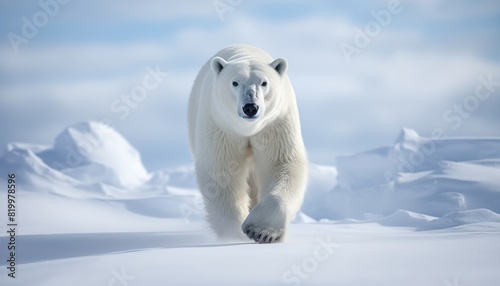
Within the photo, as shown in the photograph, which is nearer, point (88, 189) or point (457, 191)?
point (457, 191)

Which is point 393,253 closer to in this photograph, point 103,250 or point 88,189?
point 103,250

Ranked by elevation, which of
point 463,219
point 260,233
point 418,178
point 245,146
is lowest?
point 260,233

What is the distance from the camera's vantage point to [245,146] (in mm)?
5973

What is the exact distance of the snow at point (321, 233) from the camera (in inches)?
151

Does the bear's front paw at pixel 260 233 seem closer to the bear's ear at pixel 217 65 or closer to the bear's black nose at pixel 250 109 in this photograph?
the bear's black nose at pixel 250 109

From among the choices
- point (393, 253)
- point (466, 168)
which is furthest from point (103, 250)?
point (466, 168)

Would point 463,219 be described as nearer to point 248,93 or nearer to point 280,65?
point 280,65

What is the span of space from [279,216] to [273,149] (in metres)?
0.90

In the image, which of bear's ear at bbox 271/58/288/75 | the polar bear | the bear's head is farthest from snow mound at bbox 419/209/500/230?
bear's ear at bbox 271/58/288/75

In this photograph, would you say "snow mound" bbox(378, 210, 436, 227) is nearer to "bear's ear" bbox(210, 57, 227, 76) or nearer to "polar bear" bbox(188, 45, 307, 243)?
"polar bear" bbox(188, 45, 307, 243)

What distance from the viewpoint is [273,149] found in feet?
19.4

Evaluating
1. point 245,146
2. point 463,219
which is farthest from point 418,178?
point 245,146

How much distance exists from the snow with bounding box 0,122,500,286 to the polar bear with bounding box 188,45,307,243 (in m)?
0.32

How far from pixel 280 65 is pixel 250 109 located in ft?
2.96
